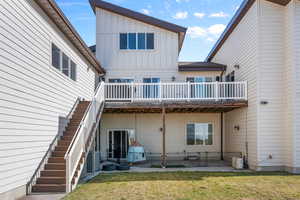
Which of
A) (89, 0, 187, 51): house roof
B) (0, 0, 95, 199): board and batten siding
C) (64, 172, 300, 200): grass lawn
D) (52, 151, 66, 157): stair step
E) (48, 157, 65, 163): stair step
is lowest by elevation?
(64, 172, 300, 200): grass lawn

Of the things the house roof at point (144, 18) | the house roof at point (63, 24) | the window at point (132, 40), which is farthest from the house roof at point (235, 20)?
the house roof at point (63, 24)

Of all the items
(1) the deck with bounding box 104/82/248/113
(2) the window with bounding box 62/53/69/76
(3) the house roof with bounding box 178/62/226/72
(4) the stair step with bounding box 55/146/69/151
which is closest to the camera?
(4) the stair step with bounding box 55/146/69/151

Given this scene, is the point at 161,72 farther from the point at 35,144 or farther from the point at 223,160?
the point at 35,144

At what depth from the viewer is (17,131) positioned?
6.82 meters

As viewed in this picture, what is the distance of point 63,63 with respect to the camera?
10414 mm

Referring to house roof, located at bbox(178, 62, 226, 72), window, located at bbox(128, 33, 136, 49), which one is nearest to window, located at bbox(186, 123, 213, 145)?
house roof, located at bbox(178, 62, 226, 72)

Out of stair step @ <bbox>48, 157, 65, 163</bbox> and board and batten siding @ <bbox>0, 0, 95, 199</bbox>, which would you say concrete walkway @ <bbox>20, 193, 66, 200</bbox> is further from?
stair step @ <bbox>48, 157, 65, 163</bbox>

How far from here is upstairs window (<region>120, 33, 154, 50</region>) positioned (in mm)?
17016

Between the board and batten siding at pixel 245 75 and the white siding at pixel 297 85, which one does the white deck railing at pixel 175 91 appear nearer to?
the board and batten siding at pixel 245 75

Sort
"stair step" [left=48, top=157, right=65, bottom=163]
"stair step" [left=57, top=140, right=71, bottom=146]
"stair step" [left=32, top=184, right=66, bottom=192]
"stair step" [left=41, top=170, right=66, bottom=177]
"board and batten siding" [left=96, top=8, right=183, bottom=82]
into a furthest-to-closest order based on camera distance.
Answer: "board and batten siding" [left=96, top=8, right=183, bottom=82]
"stair step" [left=57, top=140, right=71, bottom=146]
"stair step" [left=48, top=157, right=65, bottom=163]
"stair step" [left=41, top=170, right=66, bottom=177]
"stair step" [left=32, top=184, right=66, bottom=192]

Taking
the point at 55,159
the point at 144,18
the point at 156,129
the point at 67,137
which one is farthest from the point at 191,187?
the point at 144,18

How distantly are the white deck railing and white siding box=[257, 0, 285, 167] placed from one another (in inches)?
59.5

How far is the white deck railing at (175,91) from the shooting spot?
1378cm

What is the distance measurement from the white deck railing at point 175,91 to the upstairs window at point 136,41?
9.65ft
